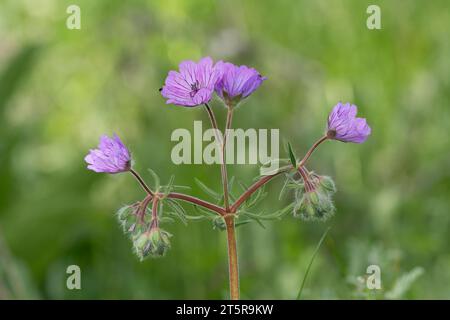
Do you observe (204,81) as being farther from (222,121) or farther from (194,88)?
(222,121)

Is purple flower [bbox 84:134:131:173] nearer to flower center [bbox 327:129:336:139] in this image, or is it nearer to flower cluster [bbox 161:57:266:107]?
flower cluster [bbox 161:57:266:107]

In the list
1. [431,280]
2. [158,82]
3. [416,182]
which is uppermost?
[158,82]

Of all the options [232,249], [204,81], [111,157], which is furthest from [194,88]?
[232,249]

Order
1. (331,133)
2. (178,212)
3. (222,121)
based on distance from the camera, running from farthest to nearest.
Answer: (222,121) < (331,133) < (178,212)

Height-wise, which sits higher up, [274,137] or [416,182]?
[274,137]

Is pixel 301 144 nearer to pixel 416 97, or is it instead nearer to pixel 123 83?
pixel 416 97

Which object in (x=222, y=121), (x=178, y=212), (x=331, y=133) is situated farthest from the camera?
(x=222, y=121)

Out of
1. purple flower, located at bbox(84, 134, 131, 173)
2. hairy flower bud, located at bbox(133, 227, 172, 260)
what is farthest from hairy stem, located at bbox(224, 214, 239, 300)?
purple flower, located at bbox(84, 134, 131, 173)

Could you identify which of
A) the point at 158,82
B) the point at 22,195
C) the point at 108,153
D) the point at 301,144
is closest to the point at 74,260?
the point at 22,195
